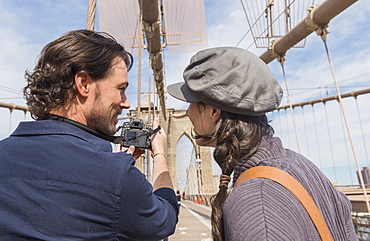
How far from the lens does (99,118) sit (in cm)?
84

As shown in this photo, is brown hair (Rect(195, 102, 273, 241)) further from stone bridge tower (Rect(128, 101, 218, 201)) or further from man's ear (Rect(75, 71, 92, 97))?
stone bridge tower (Rect(128, 101, 218, 201))

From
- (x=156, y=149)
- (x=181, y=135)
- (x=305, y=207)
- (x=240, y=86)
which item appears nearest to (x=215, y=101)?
(x=240, y=86)

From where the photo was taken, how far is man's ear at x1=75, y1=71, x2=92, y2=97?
0.81 metres

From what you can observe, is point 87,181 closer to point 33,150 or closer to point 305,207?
point 33,150

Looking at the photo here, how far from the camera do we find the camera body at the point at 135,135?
3.56 feet

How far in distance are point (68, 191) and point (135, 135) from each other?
490mm

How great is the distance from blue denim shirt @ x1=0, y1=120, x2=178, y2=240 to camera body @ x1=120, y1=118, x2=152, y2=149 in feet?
1.20

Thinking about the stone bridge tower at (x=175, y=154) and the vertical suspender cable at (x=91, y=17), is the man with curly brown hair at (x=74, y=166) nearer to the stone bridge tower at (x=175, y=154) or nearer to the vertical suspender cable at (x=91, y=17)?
the vertical suspender cable at (x=91, y=17)

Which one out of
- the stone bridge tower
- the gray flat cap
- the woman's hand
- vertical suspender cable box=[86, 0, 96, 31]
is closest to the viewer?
the gray flat cap

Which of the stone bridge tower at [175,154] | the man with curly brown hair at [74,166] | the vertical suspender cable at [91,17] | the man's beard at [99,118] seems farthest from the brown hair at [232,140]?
the stone bridge tower at [175,154]

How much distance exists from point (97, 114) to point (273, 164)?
0.49m

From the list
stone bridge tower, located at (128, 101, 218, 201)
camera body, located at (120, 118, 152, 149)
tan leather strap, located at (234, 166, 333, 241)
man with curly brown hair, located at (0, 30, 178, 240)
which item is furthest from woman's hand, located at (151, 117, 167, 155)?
stone bridge tower, located at (128, 101, 218, 201)

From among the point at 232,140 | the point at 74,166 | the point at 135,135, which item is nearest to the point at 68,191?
the point at 74,166

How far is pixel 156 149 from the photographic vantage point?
1.05m
